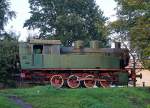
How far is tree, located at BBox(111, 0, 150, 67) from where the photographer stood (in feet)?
86.1

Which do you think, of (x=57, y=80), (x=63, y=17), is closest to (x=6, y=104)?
(x=57, y=80)

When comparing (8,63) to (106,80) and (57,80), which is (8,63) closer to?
(57,80)

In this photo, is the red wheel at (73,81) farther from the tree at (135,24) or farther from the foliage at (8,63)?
the tree at (135,24)

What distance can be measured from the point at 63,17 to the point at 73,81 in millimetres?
22111

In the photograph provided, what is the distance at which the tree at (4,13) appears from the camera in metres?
42.9

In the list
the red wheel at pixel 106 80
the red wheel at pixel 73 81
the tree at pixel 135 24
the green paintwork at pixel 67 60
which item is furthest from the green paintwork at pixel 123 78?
the red wheel at pixel 73 81

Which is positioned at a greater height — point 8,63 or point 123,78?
point 8,63

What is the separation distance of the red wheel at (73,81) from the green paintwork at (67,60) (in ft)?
3.05

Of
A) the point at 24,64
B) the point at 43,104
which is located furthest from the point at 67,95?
the point at 24,64

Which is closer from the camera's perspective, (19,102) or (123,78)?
(19,102)

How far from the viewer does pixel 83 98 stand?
19.0 metres

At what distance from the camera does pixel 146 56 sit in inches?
1037

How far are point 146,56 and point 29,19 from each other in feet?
91.4

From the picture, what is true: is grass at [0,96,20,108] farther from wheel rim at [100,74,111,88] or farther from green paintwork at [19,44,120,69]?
wheel rim at [100,74,111,88]
